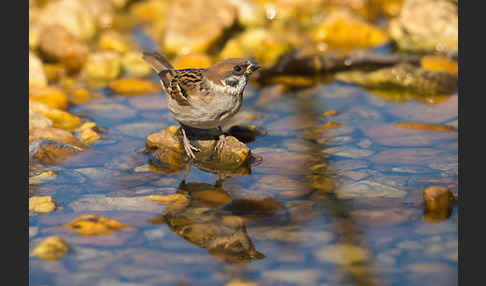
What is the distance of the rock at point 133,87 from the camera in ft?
27.9

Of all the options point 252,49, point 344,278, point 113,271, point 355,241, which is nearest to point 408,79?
point 252,49

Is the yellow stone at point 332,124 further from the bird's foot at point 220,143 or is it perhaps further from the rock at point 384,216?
the rock at point 384,216

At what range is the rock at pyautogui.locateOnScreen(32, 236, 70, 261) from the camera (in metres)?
4.64

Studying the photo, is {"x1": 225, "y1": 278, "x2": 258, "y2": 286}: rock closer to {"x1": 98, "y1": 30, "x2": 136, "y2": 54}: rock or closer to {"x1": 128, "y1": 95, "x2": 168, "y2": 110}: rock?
{"x1": 128, "y1": 95, "x2": 168, "y2": 110}: rock

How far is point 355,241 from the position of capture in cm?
484

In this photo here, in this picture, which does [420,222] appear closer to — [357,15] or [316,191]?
[316,191]

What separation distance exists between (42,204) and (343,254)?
2.57 m

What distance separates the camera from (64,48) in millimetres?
9508

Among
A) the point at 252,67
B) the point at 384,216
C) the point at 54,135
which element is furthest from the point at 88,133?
the point at 384,216

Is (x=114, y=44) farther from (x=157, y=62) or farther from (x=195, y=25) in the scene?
(x=157, y=62)

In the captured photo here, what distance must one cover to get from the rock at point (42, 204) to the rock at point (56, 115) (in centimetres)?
202

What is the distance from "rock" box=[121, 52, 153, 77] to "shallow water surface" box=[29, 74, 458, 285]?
1535 mm

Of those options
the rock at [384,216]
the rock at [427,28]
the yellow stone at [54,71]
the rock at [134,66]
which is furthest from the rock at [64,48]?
the rock at [384,216]

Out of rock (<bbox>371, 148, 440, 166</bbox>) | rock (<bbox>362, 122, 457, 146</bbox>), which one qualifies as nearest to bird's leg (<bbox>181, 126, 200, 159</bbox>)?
rock (<bbox>371, 148, 440, 166</bbox>)
